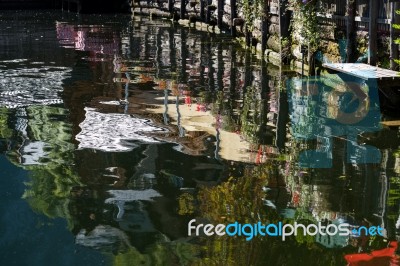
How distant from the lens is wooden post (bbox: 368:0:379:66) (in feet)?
48.2

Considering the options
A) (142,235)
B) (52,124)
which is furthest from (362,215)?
(52,124)

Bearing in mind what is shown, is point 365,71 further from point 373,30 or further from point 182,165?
point 182,165

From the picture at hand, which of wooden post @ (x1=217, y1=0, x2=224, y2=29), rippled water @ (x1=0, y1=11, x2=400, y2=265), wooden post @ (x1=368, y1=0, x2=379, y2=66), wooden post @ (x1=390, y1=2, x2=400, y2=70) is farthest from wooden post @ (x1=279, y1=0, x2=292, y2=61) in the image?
wooden post @ (x1=217, y1=0, x2=224, y2=29)

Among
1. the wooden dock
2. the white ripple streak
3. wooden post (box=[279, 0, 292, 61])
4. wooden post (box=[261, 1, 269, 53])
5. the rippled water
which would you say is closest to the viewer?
the rippled water

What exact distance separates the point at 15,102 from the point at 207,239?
773cm

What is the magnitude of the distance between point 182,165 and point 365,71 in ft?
16.1

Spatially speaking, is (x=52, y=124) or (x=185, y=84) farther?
(x=185, y=84)

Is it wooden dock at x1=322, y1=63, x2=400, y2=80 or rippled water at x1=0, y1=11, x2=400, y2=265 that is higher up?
wooden dock at x1=322, y1=63, x2=400, y2=80

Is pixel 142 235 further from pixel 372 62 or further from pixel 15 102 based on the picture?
pixel 372 62

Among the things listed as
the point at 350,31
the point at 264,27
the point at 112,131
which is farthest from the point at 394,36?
the point at 264,27

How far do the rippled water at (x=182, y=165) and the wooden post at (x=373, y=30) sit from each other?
0.90 m

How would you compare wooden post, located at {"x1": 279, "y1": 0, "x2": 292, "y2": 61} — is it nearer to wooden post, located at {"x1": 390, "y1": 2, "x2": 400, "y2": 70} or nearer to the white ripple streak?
wooden post, located at {"x1": 390, "y1": 2, "x2": 400, "y2": 70}

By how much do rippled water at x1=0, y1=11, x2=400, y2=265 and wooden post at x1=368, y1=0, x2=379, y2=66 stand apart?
2.97 ft

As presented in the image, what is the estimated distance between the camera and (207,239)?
7000 millimetres
